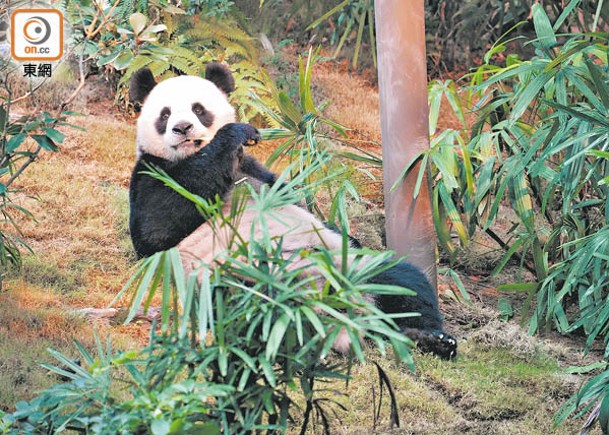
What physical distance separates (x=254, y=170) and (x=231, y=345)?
1.62 m

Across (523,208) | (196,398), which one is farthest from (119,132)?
(196,398)

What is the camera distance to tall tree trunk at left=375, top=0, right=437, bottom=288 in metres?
3.71

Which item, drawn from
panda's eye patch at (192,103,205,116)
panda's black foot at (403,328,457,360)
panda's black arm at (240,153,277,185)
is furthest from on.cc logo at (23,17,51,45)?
panda's black foot at (403,328,457,360)

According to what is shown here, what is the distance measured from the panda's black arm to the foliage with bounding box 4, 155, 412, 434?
134 centimetres

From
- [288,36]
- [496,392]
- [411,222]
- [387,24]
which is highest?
[288,36]

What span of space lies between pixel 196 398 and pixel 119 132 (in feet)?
11.5

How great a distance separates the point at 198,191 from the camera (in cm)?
342

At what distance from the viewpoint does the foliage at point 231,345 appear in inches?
80.7

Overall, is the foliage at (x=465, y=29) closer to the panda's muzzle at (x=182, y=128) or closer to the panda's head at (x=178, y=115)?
the panda's head at (x=178, y=115)

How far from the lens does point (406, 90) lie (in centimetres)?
371

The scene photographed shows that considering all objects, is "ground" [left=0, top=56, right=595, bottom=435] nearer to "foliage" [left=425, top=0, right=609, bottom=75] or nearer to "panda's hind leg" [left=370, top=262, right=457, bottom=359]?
"panda's hind leg" [left=370, top=262, right=457, bottom=359]

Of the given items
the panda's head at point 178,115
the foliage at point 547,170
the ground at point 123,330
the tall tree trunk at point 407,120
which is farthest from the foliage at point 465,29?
the panda's head at point 178,115

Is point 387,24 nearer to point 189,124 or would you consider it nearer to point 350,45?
point 189,124

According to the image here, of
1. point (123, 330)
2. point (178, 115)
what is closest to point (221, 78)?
point (178, 115)
